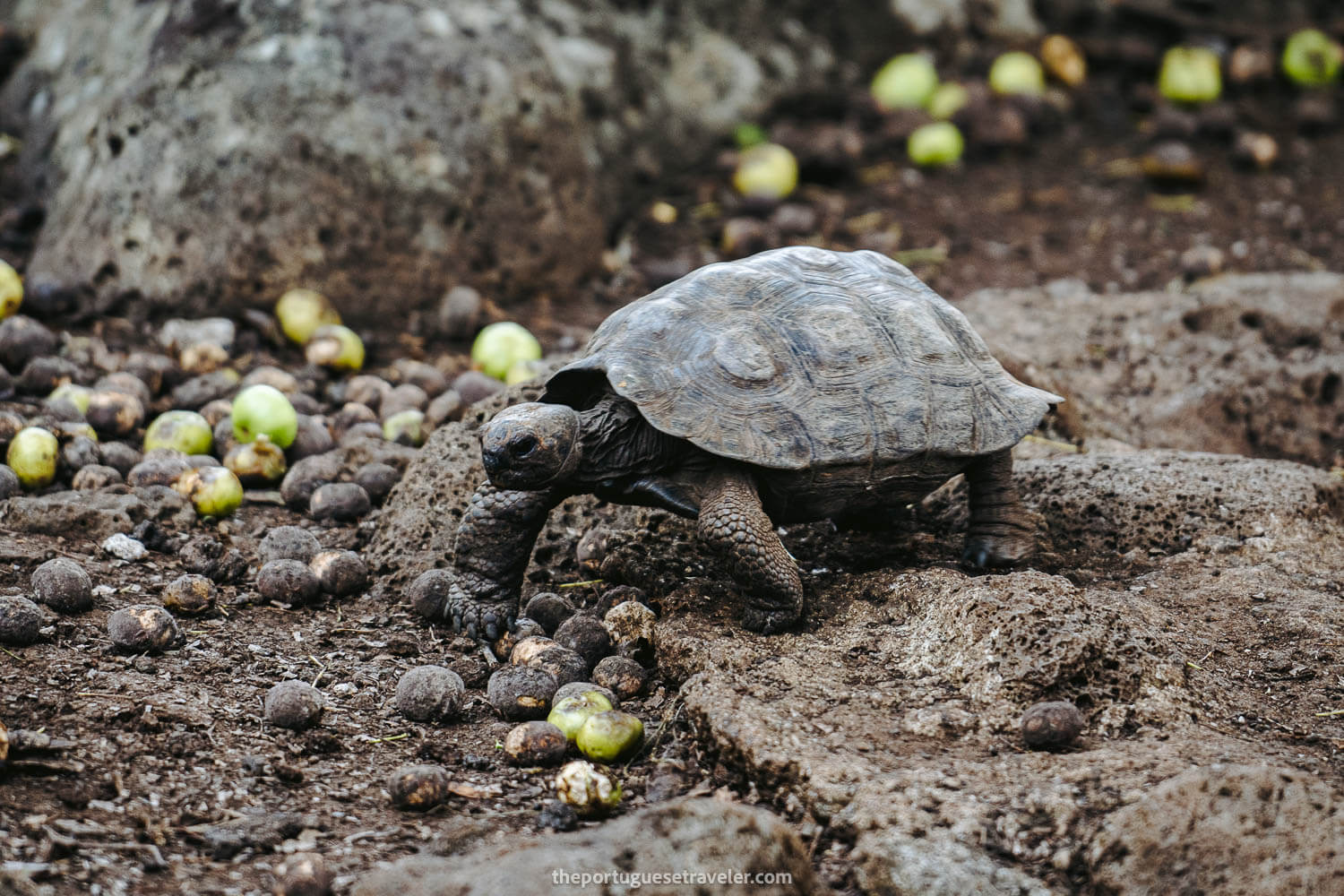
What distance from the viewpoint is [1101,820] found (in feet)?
9.54

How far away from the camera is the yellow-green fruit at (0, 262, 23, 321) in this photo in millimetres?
6883

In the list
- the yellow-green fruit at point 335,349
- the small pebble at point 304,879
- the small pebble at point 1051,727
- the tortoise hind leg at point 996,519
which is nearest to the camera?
the small pebble at point 304,879

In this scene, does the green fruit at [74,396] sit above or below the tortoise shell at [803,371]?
below

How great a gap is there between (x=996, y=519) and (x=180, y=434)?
12.9 feet

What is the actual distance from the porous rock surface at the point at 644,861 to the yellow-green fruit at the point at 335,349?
472 centimetres

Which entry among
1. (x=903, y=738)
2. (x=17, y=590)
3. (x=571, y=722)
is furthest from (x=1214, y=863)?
(x=17, y=590)

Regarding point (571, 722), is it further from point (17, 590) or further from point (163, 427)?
point (163, 427)

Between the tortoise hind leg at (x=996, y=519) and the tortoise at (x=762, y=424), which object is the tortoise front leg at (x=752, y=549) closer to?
the tortoise at (x=762, y=424)

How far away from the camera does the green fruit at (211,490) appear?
17.7 feet

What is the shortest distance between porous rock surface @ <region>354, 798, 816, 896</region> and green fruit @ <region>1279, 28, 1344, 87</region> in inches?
427

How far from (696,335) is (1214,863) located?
232 centimetres

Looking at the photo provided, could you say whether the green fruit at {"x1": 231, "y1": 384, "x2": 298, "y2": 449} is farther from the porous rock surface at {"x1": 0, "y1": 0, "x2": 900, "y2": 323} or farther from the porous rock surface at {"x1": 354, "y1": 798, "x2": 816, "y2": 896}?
the porous rock surface at {"x1": 354, "y1": 798, "x2": 816, "y2": 896}

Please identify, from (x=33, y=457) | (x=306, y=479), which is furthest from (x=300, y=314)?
(x=33, y=457)

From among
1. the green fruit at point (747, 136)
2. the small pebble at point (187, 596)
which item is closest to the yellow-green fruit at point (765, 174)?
the green fruit at point (747, 136)
